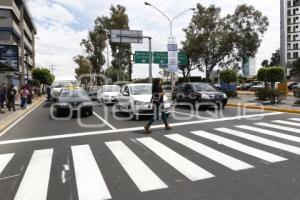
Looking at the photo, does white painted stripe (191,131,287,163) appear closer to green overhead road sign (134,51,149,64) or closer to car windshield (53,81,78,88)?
car windshield (53,81,78,88)

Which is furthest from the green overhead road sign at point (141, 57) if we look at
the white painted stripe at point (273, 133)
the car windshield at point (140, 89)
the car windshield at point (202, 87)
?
the white painted stripe at point (273, 133)

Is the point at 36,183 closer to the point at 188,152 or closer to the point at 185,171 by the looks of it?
the point at 185,171

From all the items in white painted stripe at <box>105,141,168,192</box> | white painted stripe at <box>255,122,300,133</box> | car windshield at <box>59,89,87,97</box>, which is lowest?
white painted stripe at <box>105,141,168,192</box>

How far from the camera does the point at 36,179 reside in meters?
5.97

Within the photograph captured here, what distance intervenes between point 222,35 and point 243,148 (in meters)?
31.9

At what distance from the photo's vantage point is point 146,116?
607 inches

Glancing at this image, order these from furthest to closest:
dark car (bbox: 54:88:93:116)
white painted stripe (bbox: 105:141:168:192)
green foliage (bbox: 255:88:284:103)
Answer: green foliage (bbox: 255:88:284:103) < dark car (bbox: 54:88:93:116) < white painted stripe (bbox: 105:141:168:192)

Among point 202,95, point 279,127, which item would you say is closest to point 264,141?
point 279,127

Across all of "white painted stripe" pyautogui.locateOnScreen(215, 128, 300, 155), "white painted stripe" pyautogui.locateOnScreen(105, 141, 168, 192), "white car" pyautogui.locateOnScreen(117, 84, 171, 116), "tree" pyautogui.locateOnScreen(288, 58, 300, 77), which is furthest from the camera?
"tree" pyautogui.locateOnScreen(288, 58, 300, 77)

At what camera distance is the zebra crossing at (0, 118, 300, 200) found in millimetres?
5457

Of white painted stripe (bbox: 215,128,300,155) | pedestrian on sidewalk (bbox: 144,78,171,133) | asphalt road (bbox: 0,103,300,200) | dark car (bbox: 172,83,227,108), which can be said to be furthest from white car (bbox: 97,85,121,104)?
white painted stripe (bbox: 215,128,300,155)

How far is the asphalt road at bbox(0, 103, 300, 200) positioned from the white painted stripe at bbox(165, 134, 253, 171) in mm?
18

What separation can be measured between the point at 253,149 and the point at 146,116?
7.92 m

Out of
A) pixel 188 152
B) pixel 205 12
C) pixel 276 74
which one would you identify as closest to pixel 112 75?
pixel 205 12
